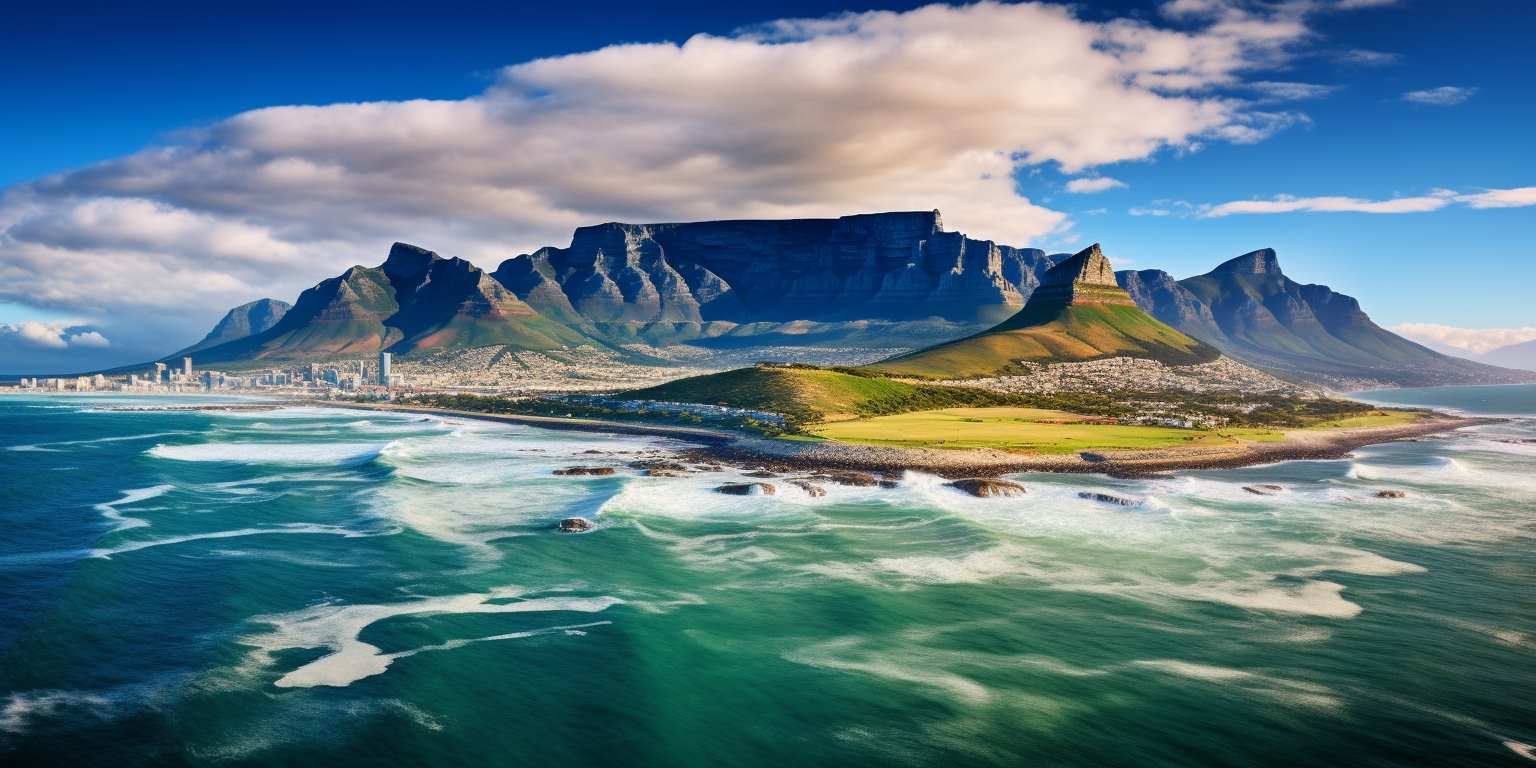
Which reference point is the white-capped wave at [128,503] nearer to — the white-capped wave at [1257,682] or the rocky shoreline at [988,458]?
the rocky shoreline at [988,458]

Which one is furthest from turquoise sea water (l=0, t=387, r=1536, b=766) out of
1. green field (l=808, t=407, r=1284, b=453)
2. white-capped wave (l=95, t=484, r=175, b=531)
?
green field (l=808, t=407, r=1284, b=453)

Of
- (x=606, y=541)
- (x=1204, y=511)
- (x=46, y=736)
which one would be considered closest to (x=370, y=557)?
(x=606, y=541)

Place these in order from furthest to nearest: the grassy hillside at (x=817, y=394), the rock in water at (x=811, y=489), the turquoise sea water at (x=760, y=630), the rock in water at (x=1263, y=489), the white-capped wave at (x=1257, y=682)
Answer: the grassy hillside at (x=817, y=394) → the rock in water at (x=1263, y=489) → the rock in water at (x=811, y=489) → the white-capped wave at (x=1257, y=682) → the turquoise sea water at (x=760, y=630)

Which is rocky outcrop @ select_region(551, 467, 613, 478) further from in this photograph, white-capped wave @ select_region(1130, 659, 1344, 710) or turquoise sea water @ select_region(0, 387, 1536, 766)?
white-capped wave @ select_region(1130, 659, 1344, 710)

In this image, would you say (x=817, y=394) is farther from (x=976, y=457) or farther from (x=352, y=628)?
(x=352, y=628)

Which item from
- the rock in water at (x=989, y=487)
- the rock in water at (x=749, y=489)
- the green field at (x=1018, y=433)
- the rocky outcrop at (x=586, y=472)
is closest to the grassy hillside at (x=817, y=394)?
the green field at (x=1018, y=433)
